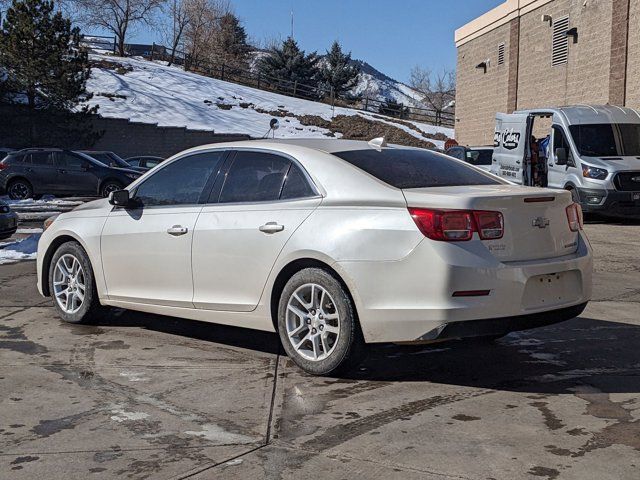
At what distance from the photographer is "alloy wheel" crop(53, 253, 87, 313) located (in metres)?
7.08

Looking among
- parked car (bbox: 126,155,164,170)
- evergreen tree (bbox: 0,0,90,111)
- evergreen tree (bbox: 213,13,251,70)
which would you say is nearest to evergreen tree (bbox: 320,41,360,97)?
evergreen tree (bbox: 213,13,251,70)

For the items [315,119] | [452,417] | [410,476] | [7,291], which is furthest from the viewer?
[315,119]

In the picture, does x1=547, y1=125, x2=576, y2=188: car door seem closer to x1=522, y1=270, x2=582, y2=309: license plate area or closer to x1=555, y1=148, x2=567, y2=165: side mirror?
x1=555, y1=148, x2=567, y2=165: side mirror

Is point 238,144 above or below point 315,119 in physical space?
below

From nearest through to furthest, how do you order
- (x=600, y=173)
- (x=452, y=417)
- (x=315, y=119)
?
(x=452, y=417) → (x=600, y=173) → (x=315, y=119)

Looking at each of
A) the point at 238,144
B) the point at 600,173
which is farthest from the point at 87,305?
the point at 600,173

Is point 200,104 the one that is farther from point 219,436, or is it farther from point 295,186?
point 219,436

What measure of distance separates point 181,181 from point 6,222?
6.84 meters

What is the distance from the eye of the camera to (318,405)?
4812 millimetres

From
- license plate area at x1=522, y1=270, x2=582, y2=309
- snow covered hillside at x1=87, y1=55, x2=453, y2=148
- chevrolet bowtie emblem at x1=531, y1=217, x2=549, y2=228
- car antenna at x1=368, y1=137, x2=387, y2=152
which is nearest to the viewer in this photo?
license plate area at x1=522, y1=270, x2=582, y2=309

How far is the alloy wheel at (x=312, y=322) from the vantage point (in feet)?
17.5

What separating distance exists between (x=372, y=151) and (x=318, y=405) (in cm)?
199

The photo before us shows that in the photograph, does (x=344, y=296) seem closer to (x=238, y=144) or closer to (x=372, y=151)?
(x=372, y=151)

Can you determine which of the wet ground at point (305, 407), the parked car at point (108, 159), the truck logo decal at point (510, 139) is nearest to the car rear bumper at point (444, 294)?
the wet ground at point (305, 407)
